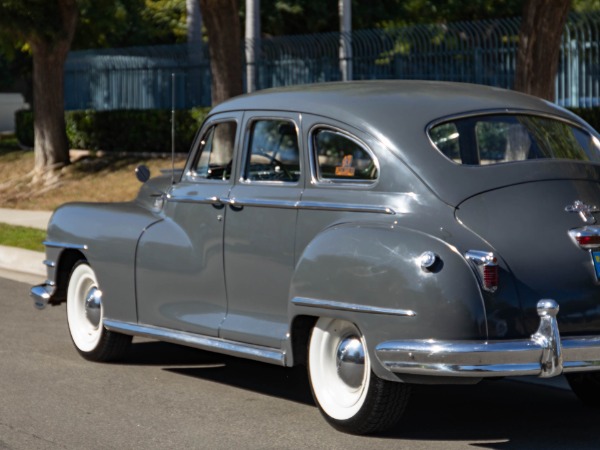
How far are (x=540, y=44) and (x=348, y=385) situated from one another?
29.0ft

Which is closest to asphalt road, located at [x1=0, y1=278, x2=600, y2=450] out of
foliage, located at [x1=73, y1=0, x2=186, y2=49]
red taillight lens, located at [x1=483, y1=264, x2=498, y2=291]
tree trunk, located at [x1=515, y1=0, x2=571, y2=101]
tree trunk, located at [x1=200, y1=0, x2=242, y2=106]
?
red taillight lens, located at [x1=483, y1=264, x2=498, y2=291]

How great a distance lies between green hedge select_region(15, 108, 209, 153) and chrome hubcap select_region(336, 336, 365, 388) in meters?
18.9

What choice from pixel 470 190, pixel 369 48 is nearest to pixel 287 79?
pixel 369 48

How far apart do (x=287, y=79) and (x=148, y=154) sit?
3.42 metres

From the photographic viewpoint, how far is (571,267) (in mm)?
6383

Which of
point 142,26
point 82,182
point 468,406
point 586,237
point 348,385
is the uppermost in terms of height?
point 142,26

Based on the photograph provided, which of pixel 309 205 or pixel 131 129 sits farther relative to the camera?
pixel 131 129

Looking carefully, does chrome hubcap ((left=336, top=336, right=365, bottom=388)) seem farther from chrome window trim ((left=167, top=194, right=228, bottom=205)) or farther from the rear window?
chrome window trim ((left=167, top=194, right=228, bottom=205))

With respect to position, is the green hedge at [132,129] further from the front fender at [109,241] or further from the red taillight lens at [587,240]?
the red taillight lens at [587,240]

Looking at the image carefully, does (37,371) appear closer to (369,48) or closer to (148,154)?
(369,48)

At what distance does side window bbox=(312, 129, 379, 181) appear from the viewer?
689cm

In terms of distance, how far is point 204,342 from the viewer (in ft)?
25.2

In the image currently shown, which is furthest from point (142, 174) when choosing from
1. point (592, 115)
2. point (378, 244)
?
point (592, 115)

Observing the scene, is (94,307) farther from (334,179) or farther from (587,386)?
(587,386)
